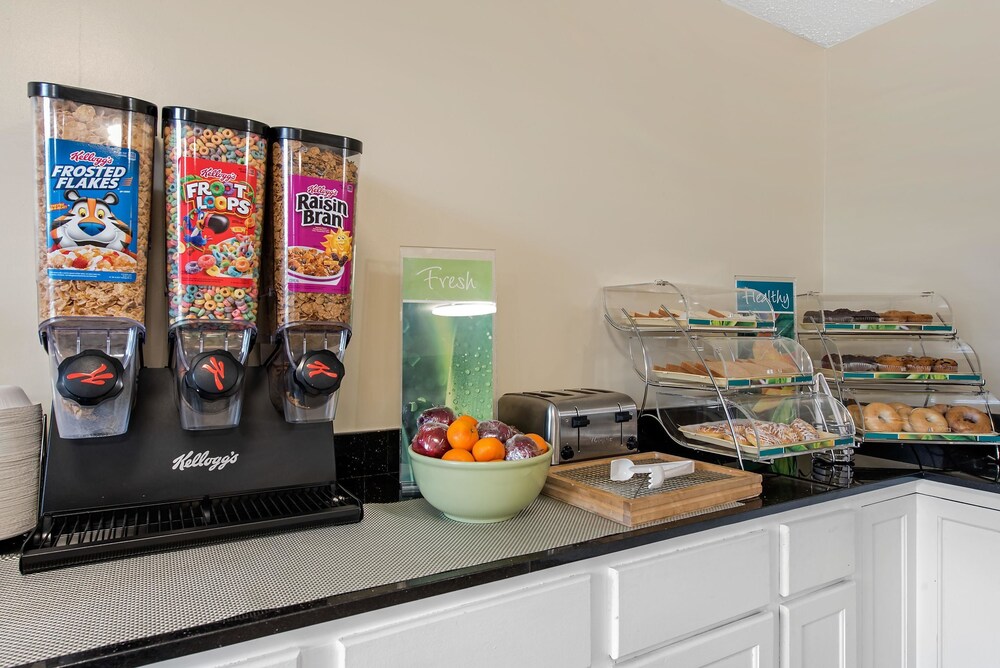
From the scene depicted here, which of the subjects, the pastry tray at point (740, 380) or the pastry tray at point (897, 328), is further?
the pastry tray at point (897, 328)

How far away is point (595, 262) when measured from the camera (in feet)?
6.64

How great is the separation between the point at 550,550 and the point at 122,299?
0.86 m

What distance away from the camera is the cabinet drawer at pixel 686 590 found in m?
1.17

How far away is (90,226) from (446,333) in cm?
81

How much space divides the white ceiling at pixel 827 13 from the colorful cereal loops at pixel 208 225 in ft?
6.80

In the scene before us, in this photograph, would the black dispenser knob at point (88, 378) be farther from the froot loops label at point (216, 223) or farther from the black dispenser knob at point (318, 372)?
the black dispenser knob at point (318, 372)

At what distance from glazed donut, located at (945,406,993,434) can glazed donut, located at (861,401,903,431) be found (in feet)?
0.50

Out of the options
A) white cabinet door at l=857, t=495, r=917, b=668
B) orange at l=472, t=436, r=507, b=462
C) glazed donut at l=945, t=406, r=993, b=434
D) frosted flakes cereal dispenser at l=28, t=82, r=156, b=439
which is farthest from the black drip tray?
glazed donut at l=945, t=406, r=993, b=434

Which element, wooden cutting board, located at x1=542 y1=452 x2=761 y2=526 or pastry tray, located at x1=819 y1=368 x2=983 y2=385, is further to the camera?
pastry tray, located at x1=819 y1=368 x2=983 y2=385

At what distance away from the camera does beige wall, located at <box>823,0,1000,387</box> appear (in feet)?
7.15

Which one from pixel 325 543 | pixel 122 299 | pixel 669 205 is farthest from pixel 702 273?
pixel 122 299

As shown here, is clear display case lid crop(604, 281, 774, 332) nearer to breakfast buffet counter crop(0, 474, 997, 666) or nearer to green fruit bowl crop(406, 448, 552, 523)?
breakfast buffet counter crop(0, 474, 997, 666)

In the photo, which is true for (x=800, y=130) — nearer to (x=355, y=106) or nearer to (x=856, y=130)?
(x=856, y=130)

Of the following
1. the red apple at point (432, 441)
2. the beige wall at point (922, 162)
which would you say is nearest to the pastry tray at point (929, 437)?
the beige wall at point (922, 162)
